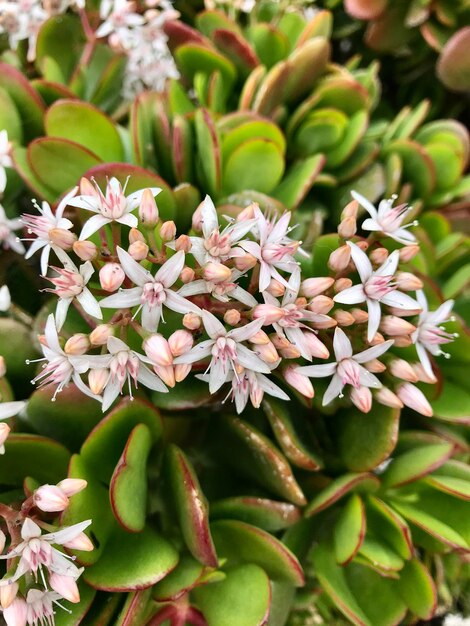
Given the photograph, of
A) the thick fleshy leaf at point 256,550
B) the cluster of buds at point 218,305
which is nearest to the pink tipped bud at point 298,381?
the cluster of buds at point 218,305

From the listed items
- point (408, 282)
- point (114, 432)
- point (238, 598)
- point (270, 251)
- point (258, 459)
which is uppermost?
point (270, 251)

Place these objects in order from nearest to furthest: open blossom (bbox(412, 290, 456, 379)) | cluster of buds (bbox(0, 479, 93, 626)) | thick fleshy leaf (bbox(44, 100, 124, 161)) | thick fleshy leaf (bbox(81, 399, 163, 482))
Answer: cluster of buds (bbox(0, 479, 93, 626)), thick fleshy leaf (bbox(81, 399, 163, 482)), open blossom (bbox(412, 290, 456, 379)), thick fleshy leaf (bbox(44, 100, 124, 161))

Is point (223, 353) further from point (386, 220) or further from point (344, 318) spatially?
point (386, 220)

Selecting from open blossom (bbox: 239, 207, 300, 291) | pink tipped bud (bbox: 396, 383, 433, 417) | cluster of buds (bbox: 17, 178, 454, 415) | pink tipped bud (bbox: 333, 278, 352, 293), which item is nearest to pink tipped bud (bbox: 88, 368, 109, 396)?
cluster of buds (bbox: 17, 178, 454, 415)

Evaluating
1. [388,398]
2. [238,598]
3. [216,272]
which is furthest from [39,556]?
[388,398]

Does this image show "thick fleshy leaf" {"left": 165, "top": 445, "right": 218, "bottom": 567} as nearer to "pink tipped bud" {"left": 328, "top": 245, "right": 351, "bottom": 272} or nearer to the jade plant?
the jade plant

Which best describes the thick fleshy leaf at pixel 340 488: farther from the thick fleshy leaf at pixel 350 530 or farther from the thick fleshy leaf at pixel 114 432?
the thick fleshy leaf at pixel 114 432
